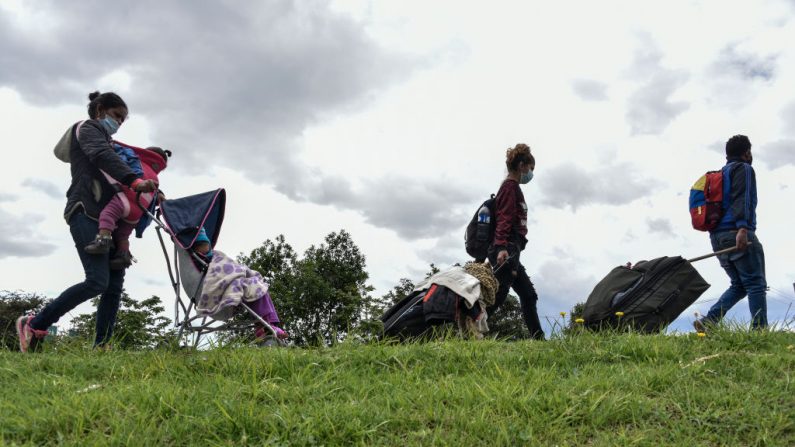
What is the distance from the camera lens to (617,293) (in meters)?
7.17

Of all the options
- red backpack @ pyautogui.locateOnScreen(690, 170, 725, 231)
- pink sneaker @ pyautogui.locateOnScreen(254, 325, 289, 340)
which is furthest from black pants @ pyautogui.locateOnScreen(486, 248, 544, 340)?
pink sneaker @ pyautogui.locateOnScreen(254, 325, 289, 340)

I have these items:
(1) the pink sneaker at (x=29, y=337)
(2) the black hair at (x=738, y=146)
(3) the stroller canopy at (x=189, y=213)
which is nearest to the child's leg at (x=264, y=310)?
(3) the stroller canopy at (x=189, y=213)

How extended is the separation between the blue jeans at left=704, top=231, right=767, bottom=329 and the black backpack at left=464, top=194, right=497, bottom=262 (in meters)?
2.47

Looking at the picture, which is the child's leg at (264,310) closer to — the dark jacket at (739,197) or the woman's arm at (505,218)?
the woman's arm at (505,218)

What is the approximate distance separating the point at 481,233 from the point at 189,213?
3198 mm

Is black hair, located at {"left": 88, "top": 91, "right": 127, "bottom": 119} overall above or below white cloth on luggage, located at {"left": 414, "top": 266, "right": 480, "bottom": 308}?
above

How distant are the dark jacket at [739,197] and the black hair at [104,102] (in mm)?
6483

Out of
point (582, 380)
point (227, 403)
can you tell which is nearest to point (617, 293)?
point (582, 380)

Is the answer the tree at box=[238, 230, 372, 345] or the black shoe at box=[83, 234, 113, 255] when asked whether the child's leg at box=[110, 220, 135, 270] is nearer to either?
the black shoe at box=[83, 234, 113, 255]

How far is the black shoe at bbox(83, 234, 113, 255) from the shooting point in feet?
18.9

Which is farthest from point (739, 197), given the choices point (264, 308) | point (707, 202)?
point (264, 308)

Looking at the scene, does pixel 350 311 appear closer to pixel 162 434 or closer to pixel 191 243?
pixel 191 243

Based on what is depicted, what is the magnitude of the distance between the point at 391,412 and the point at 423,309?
9.83 ft

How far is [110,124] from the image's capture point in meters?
6.27
